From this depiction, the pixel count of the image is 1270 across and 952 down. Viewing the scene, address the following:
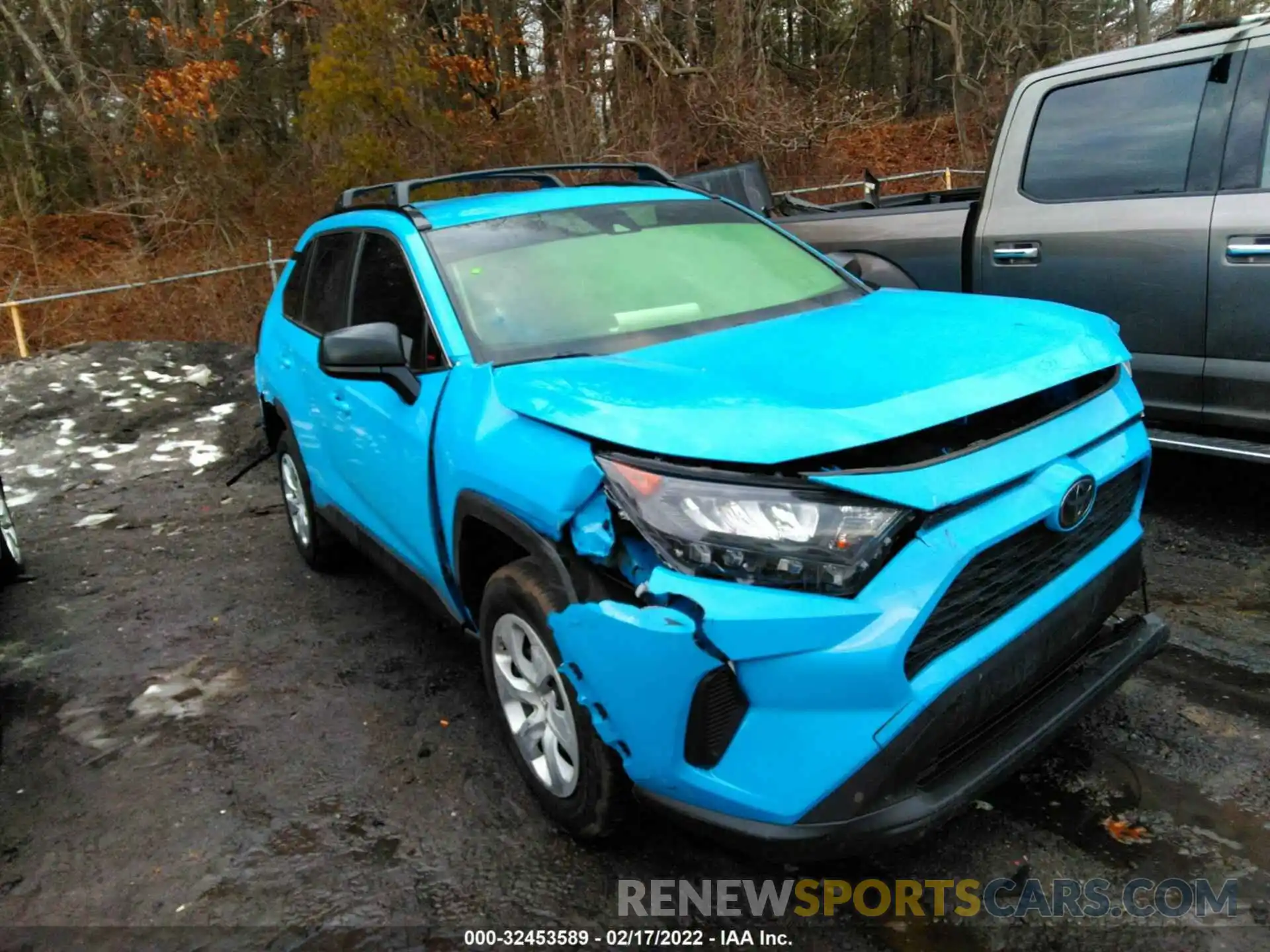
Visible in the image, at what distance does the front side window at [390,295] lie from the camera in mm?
3256

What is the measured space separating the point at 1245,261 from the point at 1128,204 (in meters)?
0.60

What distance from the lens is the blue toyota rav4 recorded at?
2053 mm

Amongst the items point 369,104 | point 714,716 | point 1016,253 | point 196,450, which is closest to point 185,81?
point 369,104

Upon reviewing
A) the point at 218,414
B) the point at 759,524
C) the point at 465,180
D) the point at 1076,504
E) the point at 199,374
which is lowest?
the point at 218,414

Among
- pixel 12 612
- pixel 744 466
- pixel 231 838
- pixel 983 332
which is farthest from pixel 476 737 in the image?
pixel 12 612

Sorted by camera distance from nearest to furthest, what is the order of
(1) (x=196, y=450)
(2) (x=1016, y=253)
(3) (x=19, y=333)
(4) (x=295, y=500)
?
1. (2) (x=1016, y=253)
2. (4) (x=295, y=500)
3. (1) (x=196, y=450)
4. (3) (x=19, y=333)

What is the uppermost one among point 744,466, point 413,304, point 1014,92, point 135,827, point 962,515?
point 1014,92

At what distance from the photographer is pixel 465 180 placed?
4.12 metres

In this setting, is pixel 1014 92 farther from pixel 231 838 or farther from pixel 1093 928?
pixel 231 838

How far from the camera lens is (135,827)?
3.13m

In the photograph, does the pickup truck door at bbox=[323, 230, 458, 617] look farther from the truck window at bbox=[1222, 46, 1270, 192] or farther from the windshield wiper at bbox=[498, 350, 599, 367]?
the truck window at bbox=[1222, 46, 1270, 192]

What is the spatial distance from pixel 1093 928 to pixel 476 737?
6.60ft

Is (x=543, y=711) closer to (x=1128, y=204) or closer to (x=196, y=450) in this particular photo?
(x=1128, y=204)

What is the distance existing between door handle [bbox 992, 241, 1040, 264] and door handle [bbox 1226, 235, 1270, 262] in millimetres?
860
